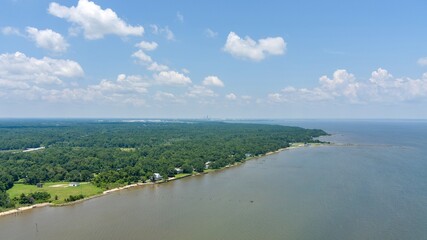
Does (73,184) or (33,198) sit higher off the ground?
(73,184)

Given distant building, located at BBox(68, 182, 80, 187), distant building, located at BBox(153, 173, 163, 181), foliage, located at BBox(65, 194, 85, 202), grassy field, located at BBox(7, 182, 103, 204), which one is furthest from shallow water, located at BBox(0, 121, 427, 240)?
distant building, located at BBox(68, 182, 80, 187)

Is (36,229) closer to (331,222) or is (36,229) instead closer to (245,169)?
(331,222)

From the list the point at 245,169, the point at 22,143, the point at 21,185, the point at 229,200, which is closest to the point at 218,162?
the point at 245,169

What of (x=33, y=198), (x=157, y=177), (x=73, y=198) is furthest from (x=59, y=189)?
(x=157, y=177)

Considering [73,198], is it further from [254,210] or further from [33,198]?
[254,210]

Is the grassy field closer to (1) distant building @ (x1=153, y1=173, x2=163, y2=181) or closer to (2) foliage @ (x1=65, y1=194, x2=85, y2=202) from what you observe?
(2) foliage @ (x1=65, y1=194, x2=85, y2=202)

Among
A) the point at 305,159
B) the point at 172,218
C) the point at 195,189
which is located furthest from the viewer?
the point at 305,159
